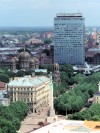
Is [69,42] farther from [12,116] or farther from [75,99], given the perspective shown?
[12,116]

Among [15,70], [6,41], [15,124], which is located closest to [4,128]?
[15,124]

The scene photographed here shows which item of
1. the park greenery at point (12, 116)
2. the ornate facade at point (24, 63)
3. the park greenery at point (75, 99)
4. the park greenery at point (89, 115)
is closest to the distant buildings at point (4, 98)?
the park greenery at point (12, 116)

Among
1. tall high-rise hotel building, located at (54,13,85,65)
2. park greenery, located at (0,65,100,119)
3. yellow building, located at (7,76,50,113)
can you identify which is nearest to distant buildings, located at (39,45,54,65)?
tall high-rise hotel building, located at (54,13,85,65)

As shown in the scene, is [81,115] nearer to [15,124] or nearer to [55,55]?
[15,124]

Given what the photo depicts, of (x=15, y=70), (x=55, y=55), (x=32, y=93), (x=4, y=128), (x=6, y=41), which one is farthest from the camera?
(x=6, y=41)

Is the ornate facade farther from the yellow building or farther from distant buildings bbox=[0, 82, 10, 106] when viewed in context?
the yellow building
